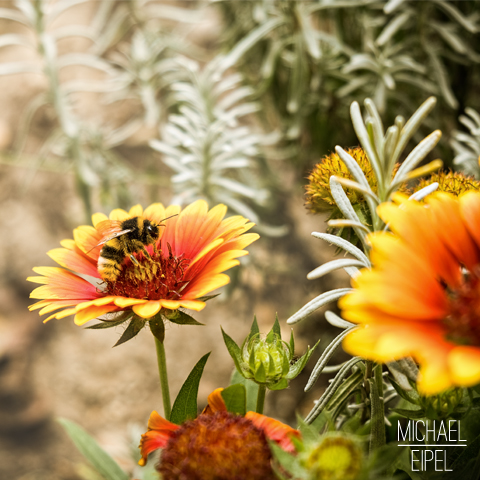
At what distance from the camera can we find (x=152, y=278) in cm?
53

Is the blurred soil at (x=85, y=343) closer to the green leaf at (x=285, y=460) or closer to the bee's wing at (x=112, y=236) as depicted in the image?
the bee's wing at (x=112, y=236)

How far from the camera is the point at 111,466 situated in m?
0.53

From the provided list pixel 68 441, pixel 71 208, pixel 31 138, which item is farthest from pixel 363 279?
pixel 31 138

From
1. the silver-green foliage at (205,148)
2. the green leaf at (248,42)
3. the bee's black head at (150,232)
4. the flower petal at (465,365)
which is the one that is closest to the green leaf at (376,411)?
the flower petal at (465,365)

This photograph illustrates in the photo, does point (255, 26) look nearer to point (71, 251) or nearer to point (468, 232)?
point (71, 251)

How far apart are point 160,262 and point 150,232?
0.04m

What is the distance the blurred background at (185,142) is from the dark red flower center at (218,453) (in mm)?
550

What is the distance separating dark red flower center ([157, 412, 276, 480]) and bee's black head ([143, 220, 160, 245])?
0.83ft

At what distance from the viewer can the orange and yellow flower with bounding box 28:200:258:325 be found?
0.43 metres

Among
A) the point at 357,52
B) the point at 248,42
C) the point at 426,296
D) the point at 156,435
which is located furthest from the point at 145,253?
the point at 357,52

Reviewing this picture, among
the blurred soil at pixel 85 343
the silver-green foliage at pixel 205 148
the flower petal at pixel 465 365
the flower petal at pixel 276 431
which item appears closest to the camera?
the flower petal at pixel 465 365

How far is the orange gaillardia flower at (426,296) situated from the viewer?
24 cm

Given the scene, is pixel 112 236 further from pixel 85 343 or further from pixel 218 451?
pixel 85 343

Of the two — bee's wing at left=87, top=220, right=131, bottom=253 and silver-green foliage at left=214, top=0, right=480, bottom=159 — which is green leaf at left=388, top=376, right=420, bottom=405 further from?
silver-green foliage at left=214, top=0, right=480, bottom=159
